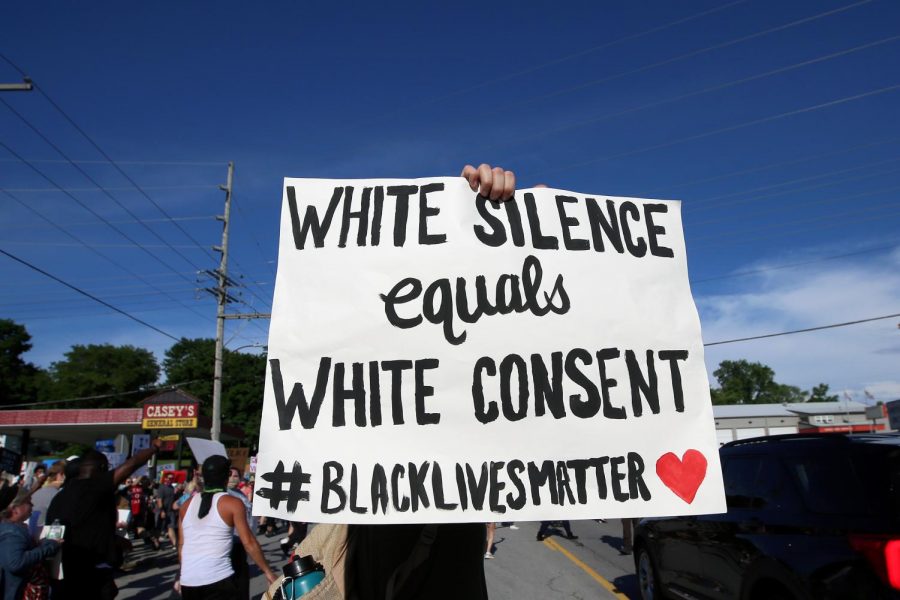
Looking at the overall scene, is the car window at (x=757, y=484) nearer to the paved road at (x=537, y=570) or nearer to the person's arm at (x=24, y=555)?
the paved road at (x=537, y=570)

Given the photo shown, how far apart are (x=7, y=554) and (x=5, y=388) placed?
81146 millimetres

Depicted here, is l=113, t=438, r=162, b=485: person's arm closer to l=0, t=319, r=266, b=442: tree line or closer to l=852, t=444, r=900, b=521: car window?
l=852, t=444, r=900, b=521: car window

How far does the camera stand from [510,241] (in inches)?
86.1

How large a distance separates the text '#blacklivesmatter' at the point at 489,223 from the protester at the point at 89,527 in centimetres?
347

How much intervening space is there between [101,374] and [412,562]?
8819cm

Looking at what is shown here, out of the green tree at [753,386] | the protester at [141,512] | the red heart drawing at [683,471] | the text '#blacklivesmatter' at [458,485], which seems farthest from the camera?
the green tree at [753,386]

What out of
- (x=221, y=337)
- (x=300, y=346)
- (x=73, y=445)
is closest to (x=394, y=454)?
(x=300, y=346)

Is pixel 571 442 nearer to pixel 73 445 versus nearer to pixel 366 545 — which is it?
pixel 366 545

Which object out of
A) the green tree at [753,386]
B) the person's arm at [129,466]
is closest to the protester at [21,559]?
the person's arm at [129,466]

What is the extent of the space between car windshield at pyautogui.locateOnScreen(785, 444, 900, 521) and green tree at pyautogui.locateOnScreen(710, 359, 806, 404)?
119 metres

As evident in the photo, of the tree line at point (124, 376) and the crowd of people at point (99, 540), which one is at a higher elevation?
the tree line at point (124, 376)

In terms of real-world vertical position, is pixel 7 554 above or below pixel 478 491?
below

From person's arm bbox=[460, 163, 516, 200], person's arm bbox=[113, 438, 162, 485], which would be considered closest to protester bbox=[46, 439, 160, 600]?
person's arm bbox=[113, 438, 162, 485]

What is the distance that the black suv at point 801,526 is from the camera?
364 centimetres
